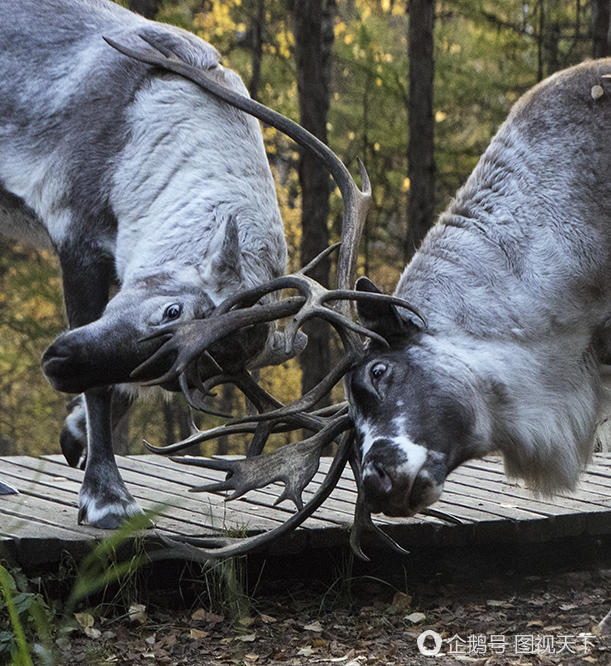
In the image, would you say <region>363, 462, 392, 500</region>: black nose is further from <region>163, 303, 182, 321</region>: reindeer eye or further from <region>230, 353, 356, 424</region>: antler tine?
<region>163, 303, 182, 321</region>: reindeer eye

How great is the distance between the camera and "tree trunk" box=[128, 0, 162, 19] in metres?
7.86

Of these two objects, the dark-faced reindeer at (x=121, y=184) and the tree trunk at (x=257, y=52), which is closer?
the dark-faced reindeer at (x=121, y=184)

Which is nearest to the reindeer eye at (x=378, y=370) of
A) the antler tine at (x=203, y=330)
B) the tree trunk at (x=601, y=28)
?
the antler tine at (x=203, y=330)

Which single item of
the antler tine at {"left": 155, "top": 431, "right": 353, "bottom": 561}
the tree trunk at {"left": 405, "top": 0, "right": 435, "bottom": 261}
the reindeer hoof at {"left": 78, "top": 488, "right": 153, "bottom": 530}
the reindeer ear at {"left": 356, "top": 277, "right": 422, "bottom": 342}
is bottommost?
the reindeer hoof at {"left": 78, "top": 488, "right": 153, "bottom": 530}

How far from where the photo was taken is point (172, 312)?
3.93m

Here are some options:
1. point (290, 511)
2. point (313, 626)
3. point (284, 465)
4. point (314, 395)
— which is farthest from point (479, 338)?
point (290, 511)

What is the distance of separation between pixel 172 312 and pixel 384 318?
3.10 ft

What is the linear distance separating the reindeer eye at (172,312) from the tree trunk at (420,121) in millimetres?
5034

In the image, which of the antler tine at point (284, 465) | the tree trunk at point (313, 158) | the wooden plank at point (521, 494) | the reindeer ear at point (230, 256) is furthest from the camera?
the tree trunk at point (313, 158)

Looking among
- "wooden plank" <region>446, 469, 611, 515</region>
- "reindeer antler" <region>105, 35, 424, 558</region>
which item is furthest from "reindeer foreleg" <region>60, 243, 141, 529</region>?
"wooden plank" <region>446, 469, 611, 515</region>

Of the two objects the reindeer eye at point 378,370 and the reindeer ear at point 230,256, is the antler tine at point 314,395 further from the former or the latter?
the reindeer ear at point 230,256

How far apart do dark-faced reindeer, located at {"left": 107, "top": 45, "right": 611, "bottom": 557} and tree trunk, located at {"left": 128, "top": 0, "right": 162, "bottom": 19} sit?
4775 mm

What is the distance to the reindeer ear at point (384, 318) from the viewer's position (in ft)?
11.0

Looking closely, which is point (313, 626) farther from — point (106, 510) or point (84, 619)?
point (106, 510)
